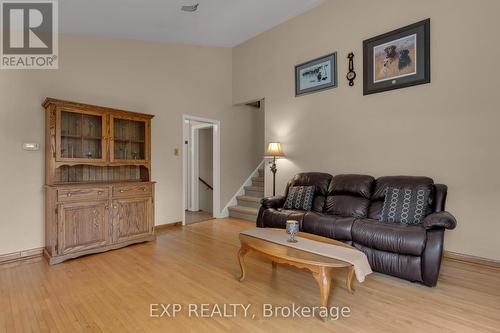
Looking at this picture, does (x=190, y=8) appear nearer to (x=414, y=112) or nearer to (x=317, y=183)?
(x=317, y=183)

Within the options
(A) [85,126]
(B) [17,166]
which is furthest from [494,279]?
(B) [17,166]

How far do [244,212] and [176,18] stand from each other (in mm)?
3467

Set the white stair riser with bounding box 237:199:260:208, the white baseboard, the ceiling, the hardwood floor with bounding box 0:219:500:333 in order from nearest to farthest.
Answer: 1. the hardwood floor with bounding box 0:219:500:333
2. the ceiling
3. the white stair riser with bounding box 237:199:260:208
4. the white baseboard

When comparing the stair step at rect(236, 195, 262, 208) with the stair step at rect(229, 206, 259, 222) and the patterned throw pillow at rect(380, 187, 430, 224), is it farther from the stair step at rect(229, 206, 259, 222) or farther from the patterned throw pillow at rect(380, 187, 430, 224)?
the patterned throw pillow at rect(380, 187, 430, 224)

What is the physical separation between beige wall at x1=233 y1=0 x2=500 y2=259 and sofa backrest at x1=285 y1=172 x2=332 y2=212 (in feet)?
1.11

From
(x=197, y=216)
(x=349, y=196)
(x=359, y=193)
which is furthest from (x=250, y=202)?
(x=359, y=193)

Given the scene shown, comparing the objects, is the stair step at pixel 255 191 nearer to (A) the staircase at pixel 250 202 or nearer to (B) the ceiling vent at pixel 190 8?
(A) the staircase at pixel 250 202

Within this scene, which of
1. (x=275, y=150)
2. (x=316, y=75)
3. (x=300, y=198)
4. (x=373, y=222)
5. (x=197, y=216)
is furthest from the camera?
(x=197, y=216)

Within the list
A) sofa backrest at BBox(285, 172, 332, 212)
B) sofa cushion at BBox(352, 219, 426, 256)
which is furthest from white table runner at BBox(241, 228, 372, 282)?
sofa backrest at BBox(285, 172, 332, 212)

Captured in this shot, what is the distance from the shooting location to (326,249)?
2176mm

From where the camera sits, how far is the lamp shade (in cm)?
469

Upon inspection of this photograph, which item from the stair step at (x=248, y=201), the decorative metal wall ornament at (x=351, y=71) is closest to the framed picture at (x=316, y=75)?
the decorative metal wall ornament at (x=351, y=71)

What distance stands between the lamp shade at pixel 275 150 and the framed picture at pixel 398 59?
1.59 meters

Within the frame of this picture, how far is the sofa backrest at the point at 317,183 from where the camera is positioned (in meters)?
3.76
